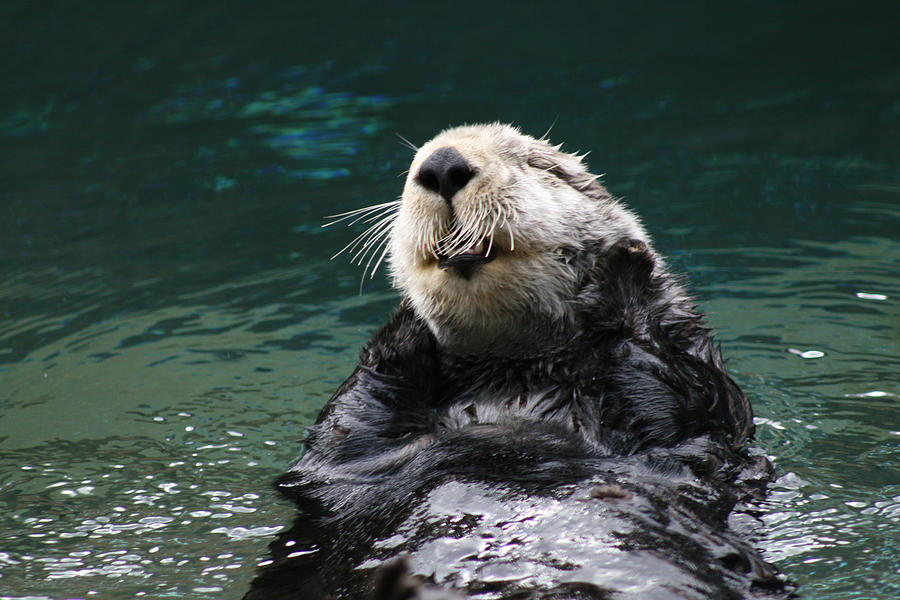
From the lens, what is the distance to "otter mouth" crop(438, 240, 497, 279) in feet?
10.9

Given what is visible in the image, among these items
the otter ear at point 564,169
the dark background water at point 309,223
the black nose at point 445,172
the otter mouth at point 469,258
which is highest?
the black nose at point 445,172

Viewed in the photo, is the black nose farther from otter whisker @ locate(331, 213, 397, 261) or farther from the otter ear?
the otter ear

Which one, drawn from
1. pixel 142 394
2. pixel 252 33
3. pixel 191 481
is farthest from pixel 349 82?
pixel 191 481

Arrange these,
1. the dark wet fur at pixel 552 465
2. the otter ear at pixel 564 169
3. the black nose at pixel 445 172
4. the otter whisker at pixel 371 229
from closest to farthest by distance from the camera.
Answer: the dark wet fur at pixel 552 465 < the black nose at pixel 445 172 < the otter whisker at pixel 371 229 < the otter ear at pixel 564 169

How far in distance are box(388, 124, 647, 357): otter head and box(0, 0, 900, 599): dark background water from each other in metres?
0.94

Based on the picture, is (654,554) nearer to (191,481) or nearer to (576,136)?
(191,481)

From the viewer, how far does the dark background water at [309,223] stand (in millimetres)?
3744

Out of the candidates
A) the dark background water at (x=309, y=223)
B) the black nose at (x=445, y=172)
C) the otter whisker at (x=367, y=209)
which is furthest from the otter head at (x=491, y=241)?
the dark background water at (x=309, y=223)

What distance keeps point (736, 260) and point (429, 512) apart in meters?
3.54

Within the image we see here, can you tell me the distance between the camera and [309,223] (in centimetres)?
693

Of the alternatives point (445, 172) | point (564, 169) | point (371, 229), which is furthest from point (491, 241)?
point (564, 169)

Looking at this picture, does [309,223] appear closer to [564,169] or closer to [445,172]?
[564,169]

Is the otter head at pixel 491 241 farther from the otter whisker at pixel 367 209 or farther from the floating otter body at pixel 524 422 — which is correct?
the otter whisker at pixel 367 209

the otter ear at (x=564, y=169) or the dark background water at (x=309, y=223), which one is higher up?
the otter ear at (x=564, y=169)
